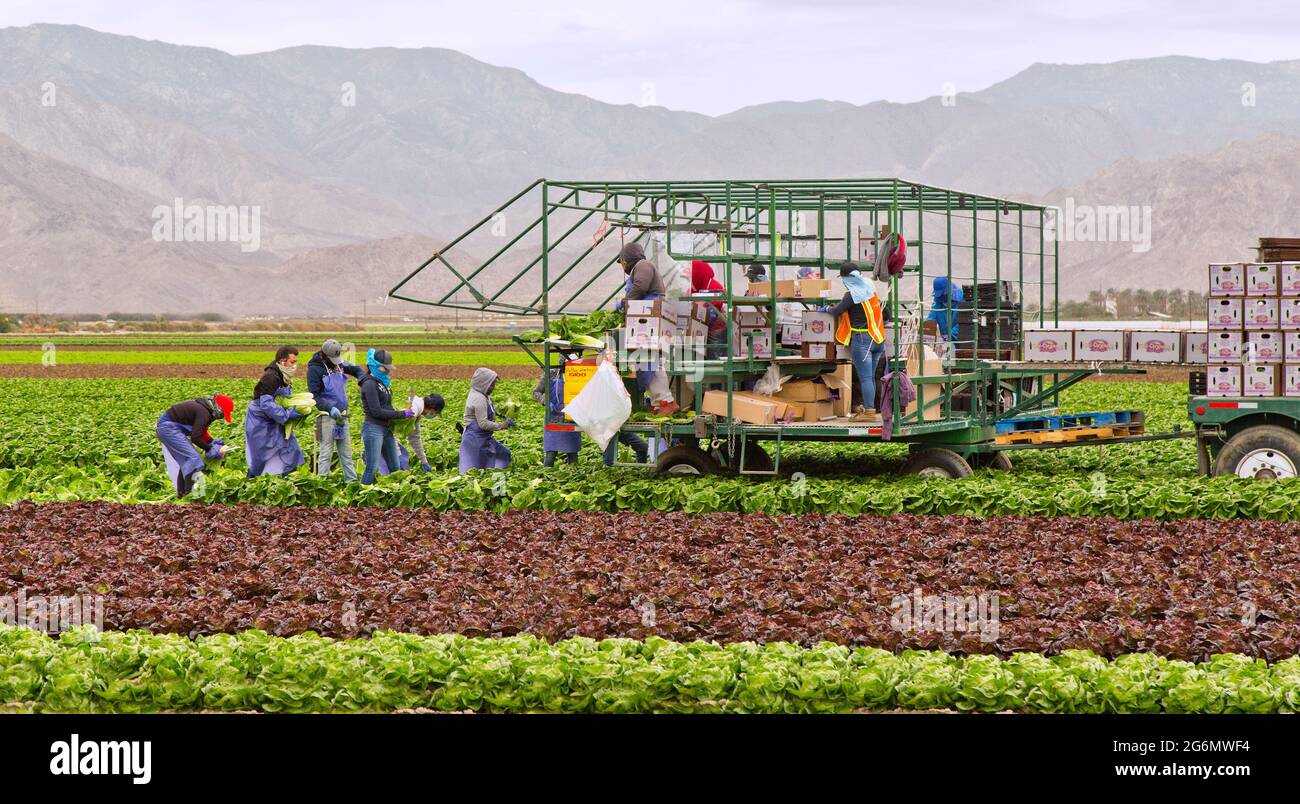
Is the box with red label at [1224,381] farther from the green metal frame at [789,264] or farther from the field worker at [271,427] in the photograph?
the field worker at [271,427]

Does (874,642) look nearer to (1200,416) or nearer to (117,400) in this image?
(1200,416)

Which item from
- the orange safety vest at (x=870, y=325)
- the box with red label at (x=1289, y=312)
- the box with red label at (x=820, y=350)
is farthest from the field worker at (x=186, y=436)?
the box with red label at (x=1289, y=312)

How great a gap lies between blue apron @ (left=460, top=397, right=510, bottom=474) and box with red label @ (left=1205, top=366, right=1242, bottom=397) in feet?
25.9

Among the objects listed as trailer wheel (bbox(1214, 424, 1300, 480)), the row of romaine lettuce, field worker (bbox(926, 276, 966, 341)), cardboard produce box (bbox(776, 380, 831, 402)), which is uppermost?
field worker (bbox(926, 276, 966, 341))

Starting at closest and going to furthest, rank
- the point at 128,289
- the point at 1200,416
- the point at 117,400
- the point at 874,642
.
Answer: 1. the point at 874,642
2. the point at 1200,416
3. the point at 117,400
4. the point at 128,289

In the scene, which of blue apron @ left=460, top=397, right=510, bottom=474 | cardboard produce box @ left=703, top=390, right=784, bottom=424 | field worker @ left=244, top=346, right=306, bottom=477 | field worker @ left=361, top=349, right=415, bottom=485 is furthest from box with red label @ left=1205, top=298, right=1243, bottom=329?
field worker @ left=244, top=346, right=306, bottom=477

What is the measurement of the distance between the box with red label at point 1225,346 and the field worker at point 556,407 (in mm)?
6636

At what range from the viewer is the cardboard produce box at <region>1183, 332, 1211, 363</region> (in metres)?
16.4

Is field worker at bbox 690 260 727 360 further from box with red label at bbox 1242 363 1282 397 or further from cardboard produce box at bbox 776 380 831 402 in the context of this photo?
box with red label at bbox 1242 363 1282 397

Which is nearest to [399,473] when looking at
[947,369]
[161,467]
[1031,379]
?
[161,467]

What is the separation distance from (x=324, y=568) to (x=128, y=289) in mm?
177692

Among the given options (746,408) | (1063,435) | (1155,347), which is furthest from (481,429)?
(1155,347)

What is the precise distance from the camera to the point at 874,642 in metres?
9.58
